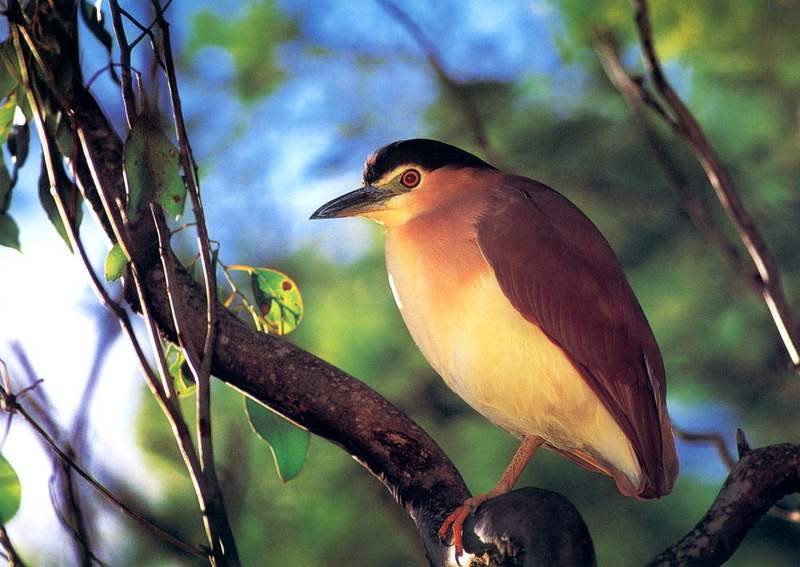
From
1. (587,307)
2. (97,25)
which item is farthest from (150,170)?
(587,307)

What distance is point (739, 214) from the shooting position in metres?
1.96

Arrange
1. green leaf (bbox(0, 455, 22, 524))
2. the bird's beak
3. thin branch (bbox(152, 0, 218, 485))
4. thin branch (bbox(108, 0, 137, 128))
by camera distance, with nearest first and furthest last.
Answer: thin branch (bbox(152, 0, 218, 485)), green leaf (bbox(0, 455, 22, 524)), thin branch (bbox(108, 0, 137, 128)), the bird's beak

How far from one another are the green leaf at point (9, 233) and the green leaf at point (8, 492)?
0.57 meters

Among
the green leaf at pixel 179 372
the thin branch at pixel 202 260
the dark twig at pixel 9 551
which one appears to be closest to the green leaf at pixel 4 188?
the green leaf at pixel 179 372

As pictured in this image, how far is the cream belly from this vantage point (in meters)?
2.07

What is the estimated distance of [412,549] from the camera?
355 centimetres

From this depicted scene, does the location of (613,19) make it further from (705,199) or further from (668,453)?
(668,453)

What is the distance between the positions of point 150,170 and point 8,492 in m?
0.63

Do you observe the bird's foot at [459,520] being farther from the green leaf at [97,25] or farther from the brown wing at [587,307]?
the green leaf at [97,25]

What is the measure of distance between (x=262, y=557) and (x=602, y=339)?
6.19ft

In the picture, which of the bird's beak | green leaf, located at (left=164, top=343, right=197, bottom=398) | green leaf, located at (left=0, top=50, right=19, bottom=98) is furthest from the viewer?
the bird's beak

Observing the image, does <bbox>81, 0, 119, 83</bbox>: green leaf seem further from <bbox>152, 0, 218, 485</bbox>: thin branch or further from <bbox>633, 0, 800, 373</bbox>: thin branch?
<bbox>633, 0, 800, 373</bbox>: thin branch

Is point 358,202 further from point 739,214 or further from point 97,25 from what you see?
point 739,214

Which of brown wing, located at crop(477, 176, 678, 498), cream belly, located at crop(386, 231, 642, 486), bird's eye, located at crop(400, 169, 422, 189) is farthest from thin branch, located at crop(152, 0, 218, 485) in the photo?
bird's eye, located at crop(400, 169, 422, 189)
